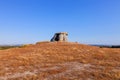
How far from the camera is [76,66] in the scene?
20984 millimetres

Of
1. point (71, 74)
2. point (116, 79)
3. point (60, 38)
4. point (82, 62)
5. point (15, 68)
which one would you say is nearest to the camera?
point (116, 79)

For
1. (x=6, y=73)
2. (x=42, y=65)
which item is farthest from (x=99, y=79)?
(x=6, y=73)

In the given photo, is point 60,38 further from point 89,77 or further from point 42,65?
point 89,77

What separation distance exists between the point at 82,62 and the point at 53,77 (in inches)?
280

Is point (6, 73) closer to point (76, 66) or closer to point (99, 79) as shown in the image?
point (76, 66)

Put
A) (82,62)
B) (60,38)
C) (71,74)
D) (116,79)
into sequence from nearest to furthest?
1. (116,79)
2. (71,74)
3. (82,62)
4. (60,38)

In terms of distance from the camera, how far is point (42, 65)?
21578 mm

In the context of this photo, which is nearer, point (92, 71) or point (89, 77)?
point (89, 77)

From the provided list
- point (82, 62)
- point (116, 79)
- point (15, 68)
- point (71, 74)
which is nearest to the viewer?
point (116, 79)

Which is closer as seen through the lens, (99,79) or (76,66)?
(99,79)

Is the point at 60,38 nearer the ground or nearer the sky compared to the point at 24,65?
nearer the sky

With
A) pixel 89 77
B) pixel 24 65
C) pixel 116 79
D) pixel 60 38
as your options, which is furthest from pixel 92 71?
pixel 60 38

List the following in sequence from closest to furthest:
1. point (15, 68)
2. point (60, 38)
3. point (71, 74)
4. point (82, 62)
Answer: point (71, 74), point (15, 68), point (82, 62), point (60, 38)

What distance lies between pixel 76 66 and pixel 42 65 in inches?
166
